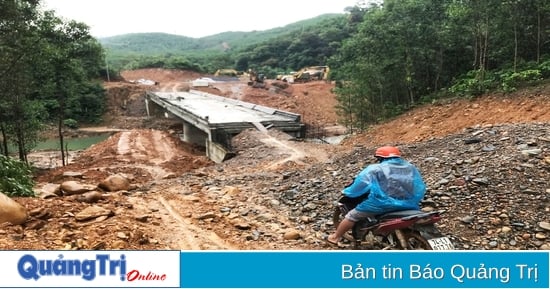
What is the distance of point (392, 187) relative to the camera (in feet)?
15.9

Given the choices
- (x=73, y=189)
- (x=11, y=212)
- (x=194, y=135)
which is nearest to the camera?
(x=11, y=212)

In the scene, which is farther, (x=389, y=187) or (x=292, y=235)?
(x=292, y=235)

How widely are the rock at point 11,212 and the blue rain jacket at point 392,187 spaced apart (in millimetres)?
4554

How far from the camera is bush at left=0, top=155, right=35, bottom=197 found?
7.73m

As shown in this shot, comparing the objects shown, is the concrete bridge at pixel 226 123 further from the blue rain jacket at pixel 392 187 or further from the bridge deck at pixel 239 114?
the blue rain jacket at pixel 392 187

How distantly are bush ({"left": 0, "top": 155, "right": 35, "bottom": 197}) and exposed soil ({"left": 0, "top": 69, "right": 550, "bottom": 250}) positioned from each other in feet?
2.50

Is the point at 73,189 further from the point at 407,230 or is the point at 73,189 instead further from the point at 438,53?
the point at 438,53

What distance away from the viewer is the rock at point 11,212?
573 centimetres

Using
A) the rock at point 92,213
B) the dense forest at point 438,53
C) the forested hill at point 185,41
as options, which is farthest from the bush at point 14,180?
the forested hill at point 185,41

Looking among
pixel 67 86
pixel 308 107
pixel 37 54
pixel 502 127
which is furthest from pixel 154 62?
pixel 502 127

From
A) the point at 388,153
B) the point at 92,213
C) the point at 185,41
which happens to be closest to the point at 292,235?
the point at 388,153

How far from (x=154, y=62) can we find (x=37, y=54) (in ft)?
184

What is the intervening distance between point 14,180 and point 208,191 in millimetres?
3671

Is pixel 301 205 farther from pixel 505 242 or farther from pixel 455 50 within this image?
pixel 455 50
